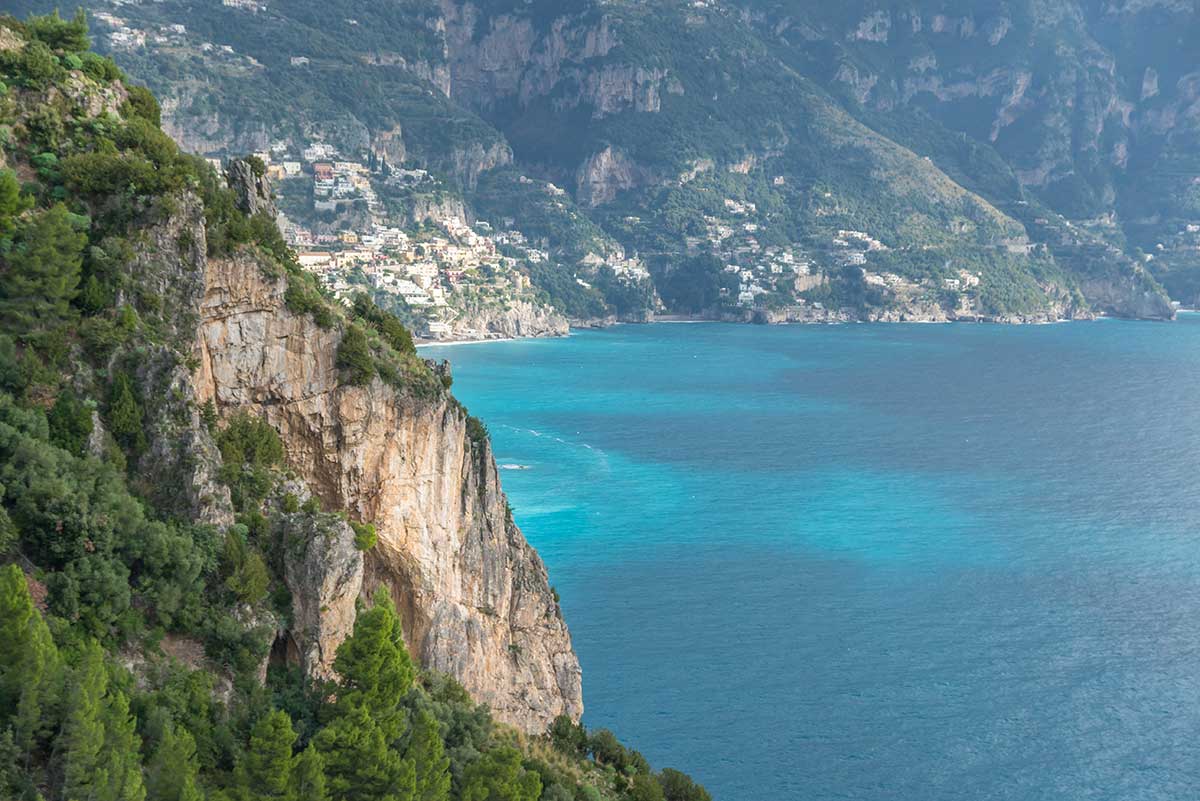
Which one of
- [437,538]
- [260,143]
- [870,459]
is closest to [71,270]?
[437,538]

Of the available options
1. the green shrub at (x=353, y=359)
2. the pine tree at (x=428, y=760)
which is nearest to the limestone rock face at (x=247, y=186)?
the green shrub at (x=353, y=359)

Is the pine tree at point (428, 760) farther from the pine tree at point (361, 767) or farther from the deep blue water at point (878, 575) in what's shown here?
→ the deep blue water at point (878, 575)

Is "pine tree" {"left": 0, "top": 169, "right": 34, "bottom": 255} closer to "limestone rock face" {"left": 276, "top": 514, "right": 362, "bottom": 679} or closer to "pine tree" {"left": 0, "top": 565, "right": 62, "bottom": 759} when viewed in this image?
"pine tree" {"left": 0, "top": 565, "right": 62, "bottom": 759}

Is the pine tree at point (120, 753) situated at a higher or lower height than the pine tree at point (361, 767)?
higher

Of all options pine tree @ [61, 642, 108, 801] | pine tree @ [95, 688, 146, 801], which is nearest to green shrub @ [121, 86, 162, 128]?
pine tree @ [95, 688, 146, 801]

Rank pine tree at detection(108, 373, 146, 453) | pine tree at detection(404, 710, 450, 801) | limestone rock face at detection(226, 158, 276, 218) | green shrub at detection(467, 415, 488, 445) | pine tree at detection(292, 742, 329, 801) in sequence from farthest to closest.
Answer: green shrub at detection(467, 415, 488, 445) < limestone rock face at detection(226, 158, 276, 218) < pine tree at detection(108, 373, 146, 453) < pine tree at detection(404, 710, 450, 801) < pine tree at detection(292, 742, 329, 801)

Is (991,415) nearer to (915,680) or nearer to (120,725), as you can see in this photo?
(915,680)
